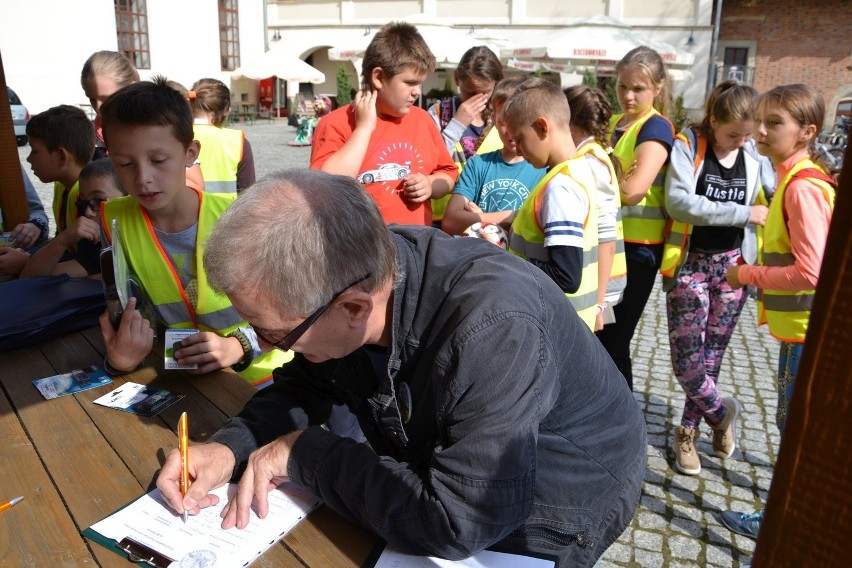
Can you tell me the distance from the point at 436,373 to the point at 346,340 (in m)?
0.20

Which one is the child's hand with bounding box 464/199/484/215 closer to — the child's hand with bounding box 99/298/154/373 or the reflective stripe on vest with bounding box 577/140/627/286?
the reflective stripe on vest with bounding box 577/140/627/286

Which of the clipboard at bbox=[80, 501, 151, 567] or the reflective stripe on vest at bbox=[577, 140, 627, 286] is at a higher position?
the reflective stripe on vest at bbox=[577, 140, 627, 286]

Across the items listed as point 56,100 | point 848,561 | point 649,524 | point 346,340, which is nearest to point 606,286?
point 649,524

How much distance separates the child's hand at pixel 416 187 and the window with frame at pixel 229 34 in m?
27.7

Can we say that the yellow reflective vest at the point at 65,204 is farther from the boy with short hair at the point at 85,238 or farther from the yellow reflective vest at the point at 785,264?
the yellow reflective vest at the point at 785,264

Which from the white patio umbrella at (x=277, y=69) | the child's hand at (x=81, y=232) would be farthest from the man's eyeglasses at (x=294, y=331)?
the white patio umbrella at (x=277, y=69)

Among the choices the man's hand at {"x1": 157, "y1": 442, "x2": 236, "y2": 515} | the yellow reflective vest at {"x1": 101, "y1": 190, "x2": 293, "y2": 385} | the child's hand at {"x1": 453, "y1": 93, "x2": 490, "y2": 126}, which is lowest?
the man's hand at {"x1": 157, "y1": 442, "x2": 236, "y2": 515}

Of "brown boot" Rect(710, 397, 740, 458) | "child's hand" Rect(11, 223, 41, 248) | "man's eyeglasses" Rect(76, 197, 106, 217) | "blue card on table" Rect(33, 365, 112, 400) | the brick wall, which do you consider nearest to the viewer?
"blue card on table" Rect(33, 365, 112, 400)

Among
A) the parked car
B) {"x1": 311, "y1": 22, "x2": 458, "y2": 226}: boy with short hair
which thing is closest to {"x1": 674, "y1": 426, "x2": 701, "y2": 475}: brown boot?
{"x1": 311, "y1": 22, "x2": 458, "y2": 226}: boy with short hair

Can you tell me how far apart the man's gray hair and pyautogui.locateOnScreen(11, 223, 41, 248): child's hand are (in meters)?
2.92

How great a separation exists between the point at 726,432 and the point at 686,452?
0.83 feet

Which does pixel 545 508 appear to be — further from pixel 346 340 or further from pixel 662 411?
pixel 662 411

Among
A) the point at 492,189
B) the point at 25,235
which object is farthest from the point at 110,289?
the point at 25,235

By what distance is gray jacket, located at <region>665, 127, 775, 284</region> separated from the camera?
10.00 ft
